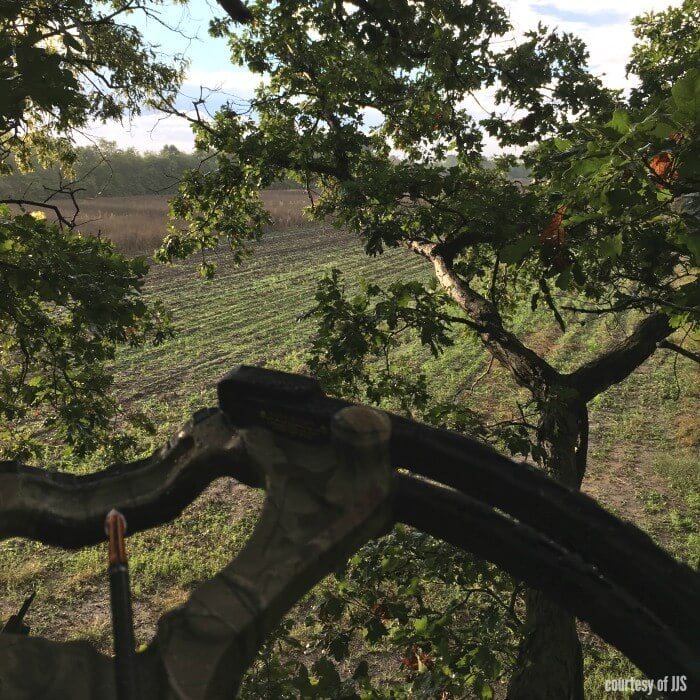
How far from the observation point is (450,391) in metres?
16.6

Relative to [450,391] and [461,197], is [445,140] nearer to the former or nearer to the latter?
[461,197]

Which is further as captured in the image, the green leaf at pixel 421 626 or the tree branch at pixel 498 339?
the tree branch at pixel 498 339

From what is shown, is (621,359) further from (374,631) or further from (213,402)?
(213,402)

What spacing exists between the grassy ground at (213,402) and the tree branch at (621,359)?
752 mm

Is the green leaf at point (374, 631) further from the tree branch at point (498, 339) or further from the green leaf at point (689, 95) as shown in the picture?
the green leaf at point (689, 95)

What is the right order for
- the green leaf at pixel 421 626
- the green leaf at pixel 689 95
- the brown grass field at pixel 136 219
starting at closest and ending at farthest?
the green leaf at pixel 689 95
the green leaf at pixel 421 626
the brown grass field at pixel 136 219

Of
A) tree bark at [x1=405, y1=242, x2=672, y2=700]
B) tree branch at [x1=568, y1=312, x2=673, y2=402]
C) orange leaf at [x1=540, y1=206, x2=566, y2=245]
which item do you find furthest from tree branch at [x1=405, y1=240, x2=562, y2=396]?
orange leaf at [x1=540, y1=206, x2=566, y2=245]

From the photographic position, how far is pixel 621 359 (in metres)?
5.98

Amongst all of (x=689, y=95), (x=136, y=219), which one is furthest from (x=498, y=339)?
(x=136, y=219)

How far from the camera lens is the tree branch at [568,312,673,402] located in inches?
230

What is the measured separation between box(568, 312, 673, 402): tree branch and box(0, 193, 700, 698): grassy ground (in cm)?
75

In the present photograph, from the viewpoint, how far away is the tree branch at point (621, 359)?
230 inches

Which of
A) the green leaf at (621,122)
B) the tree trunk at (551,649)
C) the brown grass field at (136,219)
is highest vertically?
the brown grass field at (136,219)

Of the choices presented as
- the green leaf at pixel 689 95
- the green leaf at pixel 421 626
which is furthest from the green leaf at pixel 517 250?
the green leaf at pixel 421 626
